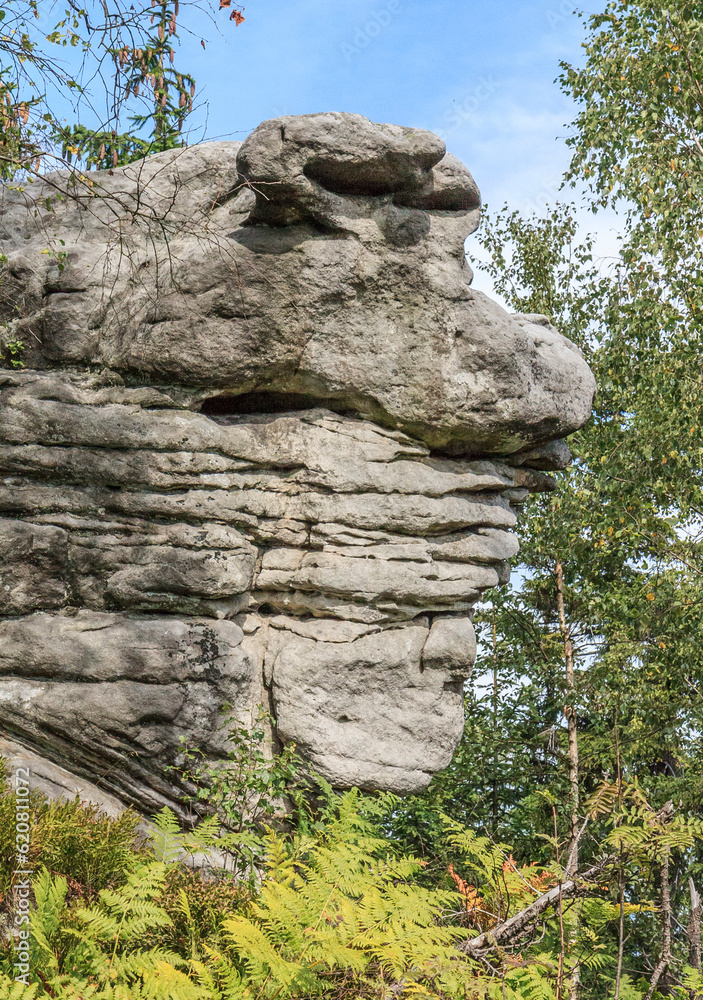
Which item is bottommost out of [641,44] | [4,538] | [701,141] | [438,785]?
[438,785]

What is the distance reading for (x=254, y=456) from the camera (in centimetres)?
823

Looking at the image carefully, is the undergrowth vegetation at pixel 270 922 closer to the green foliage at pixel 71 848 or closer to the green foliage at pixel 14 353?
the green foliage at pixel 71 848

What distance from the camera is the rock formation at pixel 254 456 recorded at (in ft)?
24.7

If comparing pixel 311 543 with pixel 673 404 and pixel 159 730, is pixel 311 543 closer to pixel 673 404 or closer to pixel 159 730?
pixel 159 730

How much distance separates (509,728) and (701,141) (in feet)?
33.4

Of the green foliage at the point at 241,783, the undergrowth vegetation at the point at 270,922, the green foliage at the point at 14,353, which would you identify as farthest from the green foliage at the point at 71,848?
the green foliage at the point at 14,353

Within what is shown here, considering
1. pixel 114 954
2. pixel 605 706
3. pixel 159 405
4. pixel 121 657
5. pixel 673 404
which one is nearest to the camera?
pixel 114 954

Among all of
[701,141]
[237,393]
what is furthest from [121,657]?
[701,141]

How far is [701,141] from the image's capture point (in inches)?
558

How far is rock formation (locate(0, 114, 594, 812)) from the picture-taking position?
7.52m

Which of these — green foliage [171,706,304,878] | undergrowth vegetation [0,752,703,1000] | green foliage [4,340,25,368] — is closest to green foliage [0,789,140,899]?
undergrowth vegetation [0,752,703,1000]

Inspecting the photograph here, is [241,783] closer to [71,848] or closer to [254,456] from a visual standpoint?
[71,848]

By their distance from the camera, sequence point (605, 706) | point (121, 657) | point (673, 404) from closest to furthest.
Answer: point (121, 657)
point (673, 404)
point (605, 706)

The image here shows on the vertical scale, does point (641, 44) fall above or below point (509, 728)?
above
